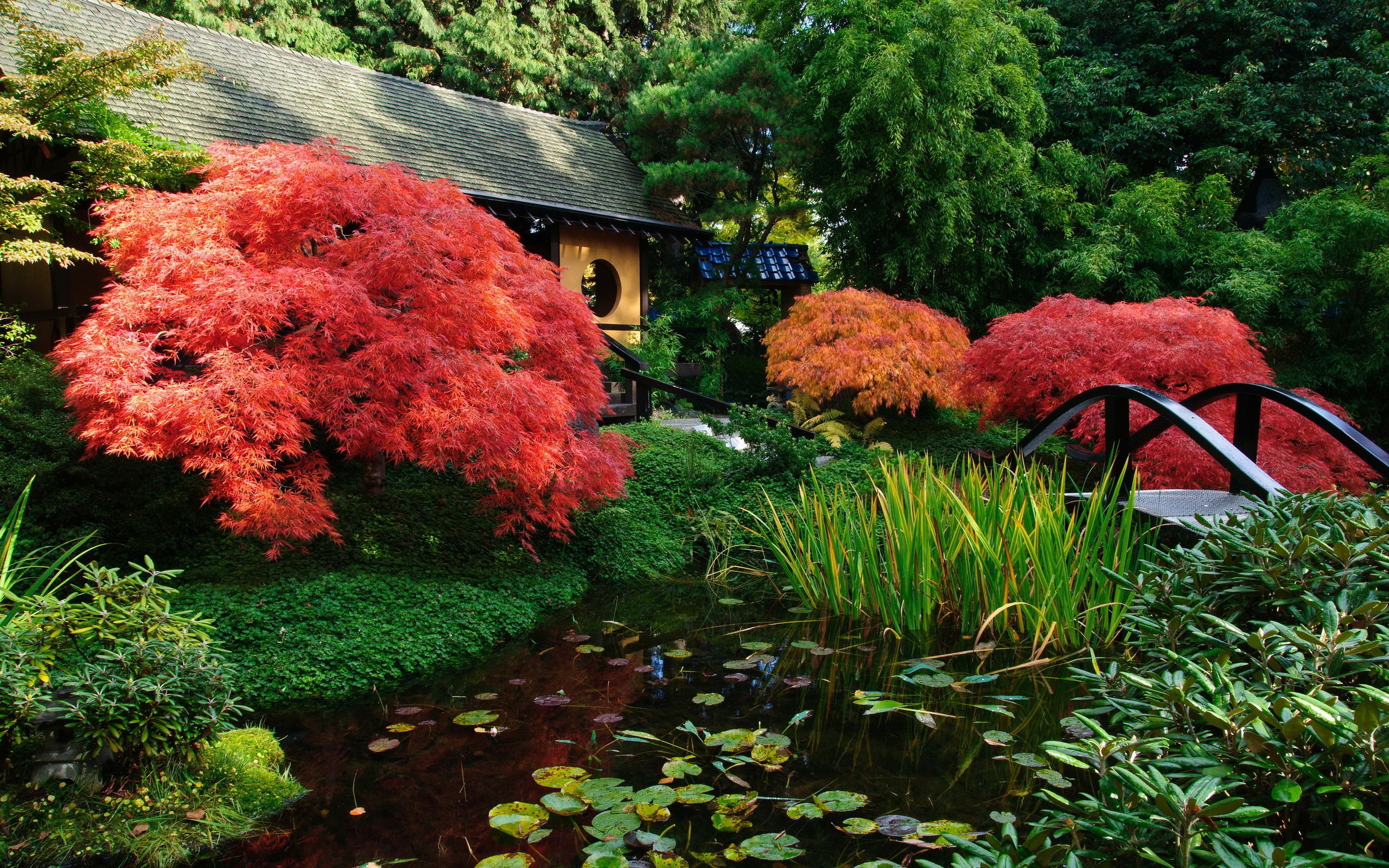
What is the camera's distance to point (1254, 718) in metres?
1.44

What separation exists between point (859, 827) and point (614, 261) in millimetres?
10504

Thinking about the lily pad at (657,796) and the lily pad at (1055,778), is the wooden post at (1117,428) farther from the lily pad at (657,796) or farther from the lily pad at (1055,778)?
the lily pad at (657,796)

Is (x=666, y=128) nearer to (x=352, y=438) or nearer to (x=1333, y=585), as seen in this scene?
(x=352, y=438)

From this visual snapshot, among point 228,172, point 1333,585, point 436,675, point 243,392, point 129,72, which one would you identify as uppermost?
point 129,72

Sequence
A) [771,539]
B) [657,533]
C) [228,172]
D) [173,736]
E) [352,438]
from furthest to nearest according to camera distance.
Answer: [657,533], [771,539], [228,172], [352,438], [173,736]

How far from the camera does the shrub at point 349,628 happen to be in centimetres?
399

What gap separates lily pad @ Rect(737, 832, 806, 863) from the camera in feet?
7.85

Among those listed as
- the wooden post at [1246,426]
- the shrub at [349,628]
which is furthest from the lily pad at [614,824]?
the wooden post at [1246,426]

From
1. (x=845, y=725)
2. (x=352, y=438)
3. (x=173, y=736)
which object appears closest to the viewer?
(x=173, y=736)

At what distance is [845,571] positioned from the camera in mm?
4871

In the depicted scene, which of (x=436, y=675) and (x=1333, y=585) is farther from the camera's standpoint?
(x=436, y=675)

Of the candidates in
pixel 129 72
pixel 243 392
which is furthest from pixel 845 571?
pixel 129 72

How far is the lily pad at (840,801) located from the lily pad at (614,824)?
1.88 feet

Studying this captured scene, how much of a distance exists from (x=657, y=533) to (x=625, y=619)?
59.7 inches
